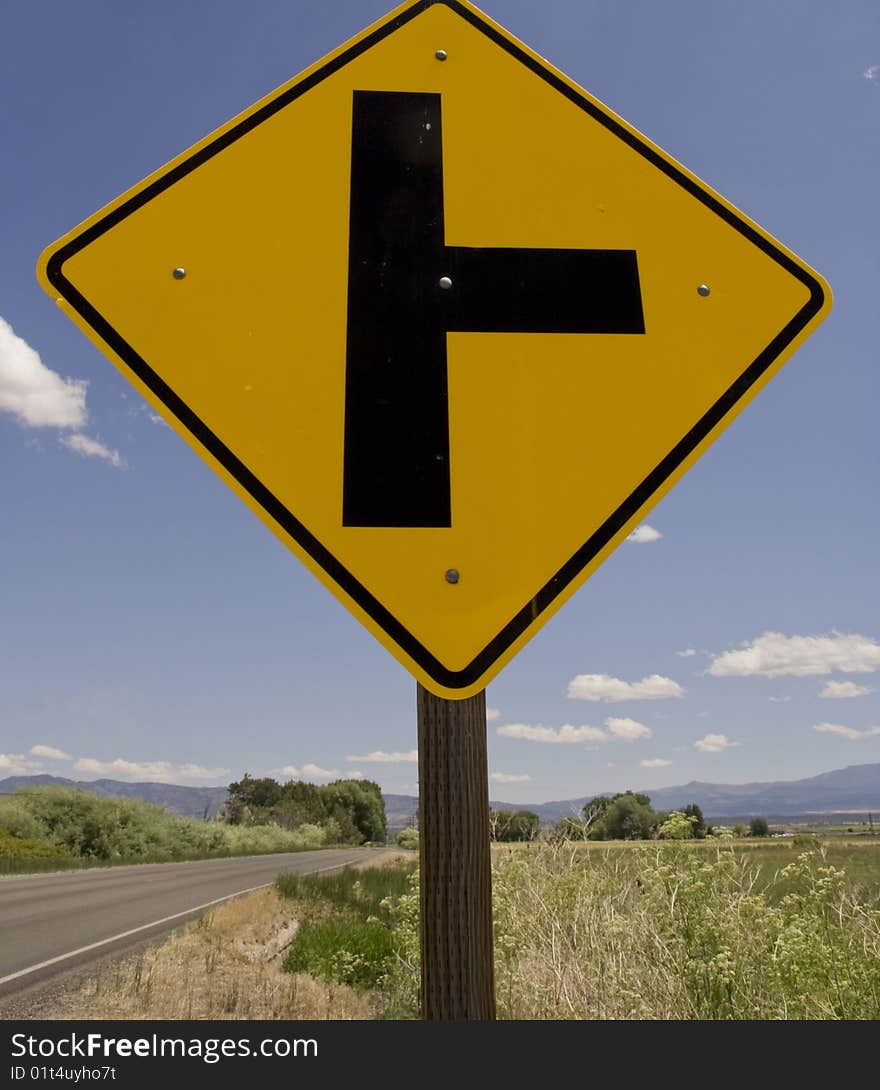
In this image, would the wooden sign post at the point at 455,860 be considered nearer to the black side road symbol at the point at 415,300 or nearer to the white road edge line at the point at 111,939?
the black side road symbol at the point at 415,300

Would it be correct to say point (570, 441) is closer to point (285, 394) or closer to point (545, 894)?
point (285, 394)

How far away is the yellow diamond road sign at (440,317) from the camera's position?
126 cm

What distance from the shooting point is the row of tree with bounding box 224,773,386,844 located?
51594 millimetres

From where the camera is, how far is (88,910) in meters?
13.6

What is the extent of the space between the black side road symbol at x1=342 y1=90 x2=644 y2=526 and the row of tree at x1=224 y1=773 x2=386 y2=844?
4623 cm

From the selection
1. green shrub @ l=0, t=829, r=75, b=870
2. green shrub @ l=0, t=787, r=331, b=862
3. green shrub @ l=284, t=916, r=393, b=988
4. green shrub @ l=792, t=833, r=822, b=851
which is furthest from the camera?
green shrub @ l=0, t=787, r=331, b=862

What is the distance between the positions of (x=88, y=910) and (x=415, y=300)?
49.8 ft

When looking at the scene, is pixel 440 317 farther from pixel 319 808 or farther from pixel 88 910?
pixel 319 808

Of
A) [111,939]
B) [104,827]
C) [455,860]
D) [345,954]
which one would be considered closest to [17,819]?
[104,827]

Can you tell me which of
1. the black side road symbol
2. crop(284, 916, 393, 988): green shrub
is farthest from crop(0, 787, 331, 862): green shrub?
the black side road symbol

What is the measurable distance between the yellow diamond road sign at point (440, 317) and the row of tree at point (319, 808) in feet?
151

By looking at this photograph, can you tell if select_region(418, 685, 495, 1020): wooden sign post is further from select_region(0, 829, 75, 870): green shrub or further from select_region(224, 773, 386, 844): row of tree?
select_region(224, 773, 386, 844): row of tree

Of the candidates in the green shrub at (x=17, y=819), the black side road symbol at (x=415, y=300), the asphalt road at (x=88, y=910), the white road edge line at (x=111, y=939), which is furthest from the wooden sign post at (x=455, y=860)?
the green shrub at (x=17, y=819)

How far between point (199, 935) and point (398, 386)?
39.1 feet
